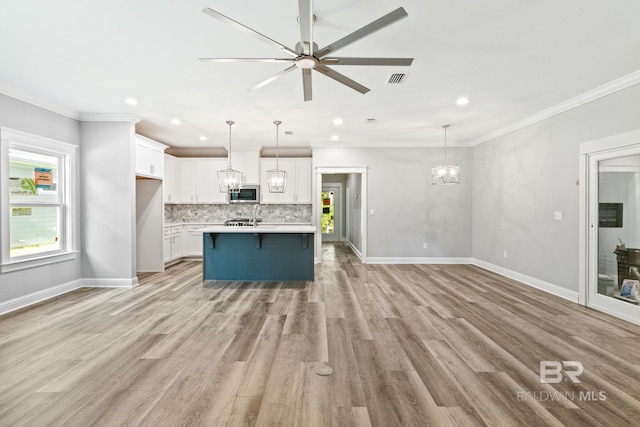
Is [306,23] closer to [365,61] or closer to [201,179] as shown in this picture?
[365,61]

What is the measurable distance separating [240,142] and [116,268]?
344cm

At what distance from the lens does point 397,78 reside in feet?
10.8

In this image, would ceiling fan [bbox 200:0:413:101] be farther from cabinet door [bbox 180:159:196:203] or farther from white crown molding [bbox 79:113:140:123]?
cabinet door [bbox 180:159:196:203]

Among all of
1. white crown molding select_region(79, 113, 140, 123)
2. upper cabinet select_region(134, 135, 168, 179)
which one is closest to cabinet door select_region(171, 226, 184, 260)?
upper cabinet select_region(134, 135, 168, 179)

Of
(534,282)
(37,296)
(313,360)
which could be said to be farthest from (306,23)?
(534,282)

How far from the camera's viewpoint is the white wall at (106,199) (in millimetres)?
4621

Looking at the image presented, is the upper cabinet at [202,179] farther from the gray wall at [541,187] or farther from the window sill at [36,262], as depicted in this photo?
the gray wall at [541,187]

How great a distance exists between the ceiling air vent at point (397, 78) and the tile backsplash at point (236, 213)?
14.6ft

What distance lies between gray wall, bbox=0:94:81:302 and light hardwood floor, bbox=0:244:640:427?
1.07 ft

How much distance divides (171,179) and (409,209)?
18.1 feet

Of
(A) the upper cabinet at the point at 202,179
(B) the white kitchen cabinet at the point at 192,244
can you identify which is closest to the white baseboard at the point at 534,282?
(A) the upper cabinet at the point at 202,179

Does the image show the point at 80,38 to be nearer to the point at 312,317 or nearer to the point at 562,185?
the point at 312,317

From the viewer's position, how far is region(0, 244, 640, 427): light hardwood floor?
1.81m

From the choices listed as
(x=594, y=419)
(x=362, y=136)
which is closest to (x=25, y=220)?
(x=362, y=136)
